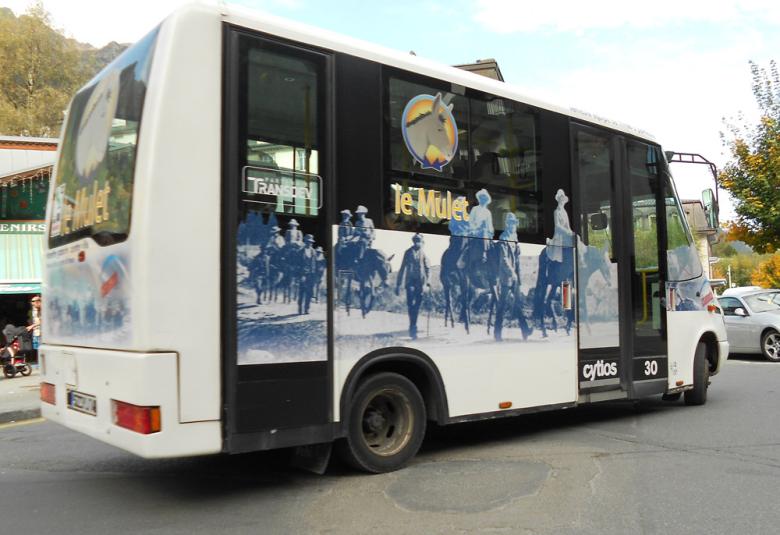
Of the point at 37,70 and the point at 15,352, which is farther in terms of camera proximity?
the point at 37,70

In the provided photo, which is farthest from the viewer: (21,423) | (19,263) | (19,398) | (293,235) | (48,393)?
(19,263)

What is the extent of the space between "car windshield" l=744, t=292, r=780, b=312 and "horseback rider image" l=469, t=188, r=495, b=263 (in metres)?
11.8

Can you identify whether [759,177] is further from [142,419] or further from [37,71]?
[37,71]

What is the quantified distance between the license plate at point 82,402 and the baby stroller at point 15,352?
1057 centimetres

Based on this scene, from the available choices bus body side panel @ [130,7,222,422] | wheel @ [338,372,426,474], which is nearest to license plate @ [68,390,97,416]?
bus body side panel @ [130,7,222,422]

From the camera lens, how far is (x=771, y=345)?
1504cm

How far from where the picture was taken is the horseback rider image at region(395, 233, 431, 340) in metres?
5.47

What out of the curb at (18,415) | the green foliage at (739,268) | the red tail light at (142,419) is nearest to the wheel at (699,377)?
the red tail light at (142,419)

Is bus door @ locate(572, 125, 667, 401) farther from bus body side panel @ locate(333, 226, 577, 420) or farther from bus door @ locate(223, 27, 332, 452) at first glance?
bus door @ locate(223, 27, 332, 452)

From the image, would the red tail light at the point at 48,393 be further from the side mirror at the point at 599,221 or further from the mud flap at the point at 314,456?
the side mirror at the point at 599,221

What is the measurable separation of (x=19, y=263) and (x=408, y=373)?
14168mm

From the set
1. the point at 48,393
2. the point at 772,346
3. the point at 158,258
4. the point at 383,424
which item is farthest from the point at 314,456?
the point at 772,346

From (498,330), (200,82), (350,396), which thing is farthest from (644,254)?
(200,82)

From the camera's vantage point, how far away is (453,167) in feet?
19.3
